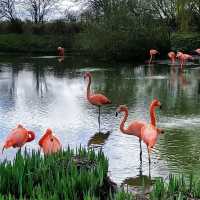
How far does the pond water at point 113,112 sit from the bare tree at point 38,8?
1235 inches

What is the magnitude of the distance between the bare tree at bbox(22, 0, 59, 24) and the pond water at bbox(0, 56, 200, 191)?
31.4 metres

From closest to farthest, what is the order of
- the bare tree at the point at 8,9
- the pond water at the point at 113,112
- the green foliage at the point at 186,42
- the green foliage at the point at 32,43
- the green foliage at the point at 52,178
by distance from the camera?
the green foliage at the point at 52,178
the pond water at the point at 113,112
the green foliage at the point at 186,42
the green foliage at the point at 32,43
the bare tree at the point at 8,9

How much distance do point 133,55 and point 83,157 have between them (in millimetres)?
22174

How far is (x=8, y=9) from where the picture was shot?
50.0 meters

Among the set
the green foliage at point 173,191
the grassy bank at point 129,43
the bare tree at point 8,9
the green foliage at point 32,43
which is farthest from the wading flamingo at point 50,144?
the bare tree at point 8,9

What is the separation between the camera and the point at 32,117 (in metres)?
11.0

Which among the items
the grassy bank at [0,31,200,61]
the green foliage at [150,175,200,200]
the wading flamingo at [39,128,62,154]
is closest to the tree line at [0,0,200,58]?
the grassy bank at [0,31,200,61]

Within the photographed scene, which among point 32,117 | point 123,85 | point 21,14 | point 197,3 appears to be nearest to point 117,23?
point 197,3

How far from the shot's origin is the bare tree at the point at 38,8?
51.8 metres

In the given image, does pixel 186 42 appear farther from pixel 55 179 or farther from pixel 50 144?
pixel 55 179

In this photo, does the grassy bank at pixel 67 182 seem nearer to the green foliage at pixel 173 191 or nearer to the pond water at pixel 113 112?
the green foliage at pixel 173 191

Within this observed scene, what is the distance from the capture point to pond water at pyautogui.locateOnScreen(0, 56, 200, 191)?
7.56 m

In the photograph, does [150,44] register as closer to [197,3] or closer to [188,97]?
[197,3]

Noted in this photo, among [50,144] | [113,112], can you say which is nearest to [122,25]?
[113,112]
